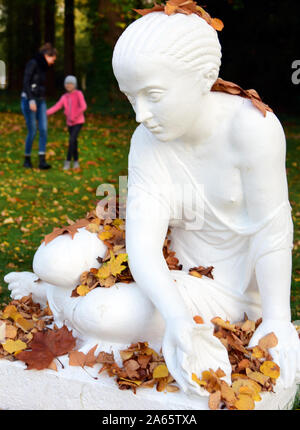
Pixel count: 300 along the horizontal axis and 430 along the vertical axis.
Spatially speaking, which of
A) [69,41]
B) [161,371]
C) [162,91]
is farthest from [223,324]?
[69,41]

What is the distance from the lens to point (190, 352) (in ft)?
8.10

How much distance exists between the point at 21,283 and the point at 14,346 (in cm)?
71

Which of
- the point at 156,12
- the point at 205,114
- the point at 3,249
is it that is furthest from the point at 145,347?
the point at 3,249

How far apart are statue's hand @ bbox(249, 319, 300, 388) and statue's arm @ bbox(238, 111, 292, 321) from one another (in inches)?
1.9

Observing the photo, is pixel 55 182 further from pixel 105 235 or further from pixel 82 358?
pixel 82 358

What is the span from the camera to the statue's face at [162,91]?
2.48 metres

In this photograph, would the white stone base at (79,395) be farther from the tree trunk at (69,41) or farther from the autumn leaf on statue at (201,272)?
the tree trunk at (69,41)

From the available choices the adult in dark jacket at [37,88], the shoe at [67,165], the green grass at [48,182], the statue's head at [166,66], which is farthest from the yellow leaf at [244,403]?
the shoe at [67,165]

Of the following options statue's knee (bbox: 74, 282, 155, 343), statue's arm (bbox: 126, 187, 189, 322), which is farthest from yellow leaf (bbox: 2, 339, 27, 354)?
statue's arm (bbox: 126, 187, 189, 322)

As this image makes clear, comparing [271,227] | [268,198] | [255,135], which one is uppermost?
[255,135]

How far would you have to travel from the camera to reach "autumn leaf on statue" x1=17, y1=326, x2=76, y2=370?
9.40 feet

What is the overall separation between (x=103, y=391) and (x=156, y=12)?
1.78 metres

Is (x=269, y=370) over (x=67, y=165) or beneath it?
over
